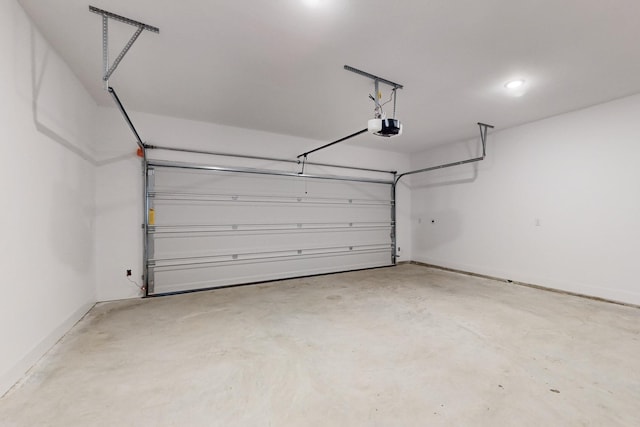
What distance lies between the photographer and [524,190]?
4.46 meters

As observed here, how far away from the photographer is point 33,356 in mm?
2033

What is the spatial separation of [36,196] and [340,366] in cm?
276

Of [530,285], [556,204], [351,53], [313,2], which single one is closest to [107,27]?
[313,2]

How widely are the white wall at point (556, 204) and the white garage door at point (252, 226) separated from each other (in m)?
1.76

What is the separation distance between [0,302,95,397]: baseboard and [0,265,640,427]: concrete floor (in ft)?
0.19

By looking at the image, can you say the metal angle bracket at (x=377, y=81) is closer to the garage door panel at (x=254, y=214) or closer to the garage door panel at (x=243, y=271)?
the garage door panel at (x=254, y=214)

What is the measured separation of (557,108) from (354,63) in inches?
127

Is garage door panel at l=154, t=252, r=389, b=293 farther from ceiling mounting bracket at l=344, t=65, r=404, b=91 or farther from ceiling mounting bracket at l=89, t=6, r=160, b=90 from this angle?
ceiling mounting bracket at l=344, t=65, r=404, b=91

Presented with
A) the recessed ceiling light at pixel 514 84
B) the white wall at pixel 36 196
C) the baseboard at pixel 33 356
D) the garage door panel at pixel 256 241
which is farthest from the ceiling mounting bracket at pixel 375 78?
the baseboard at pixel 33 356

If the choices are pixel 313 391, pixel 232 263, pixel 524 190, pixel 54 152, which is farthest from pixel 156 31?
pixel 524 190

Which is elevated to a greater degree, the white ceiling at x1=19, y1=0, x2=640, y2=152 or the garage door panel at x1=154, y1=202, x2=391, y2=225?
the white ceiling at x1=19, y1=0, x2=640, y2=152

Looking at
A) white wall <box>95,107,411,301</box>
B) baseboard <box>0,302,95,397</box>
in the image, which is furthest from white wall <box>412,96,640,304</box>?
baseboard <box>0,302,95,397</box>

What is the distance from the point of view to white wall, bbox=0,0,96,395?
1.79m

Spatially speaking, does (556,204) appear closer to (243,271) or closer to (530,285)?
(530,285)
